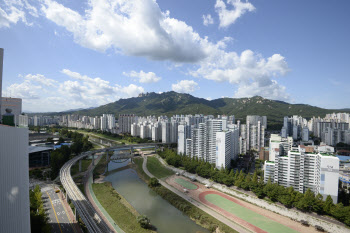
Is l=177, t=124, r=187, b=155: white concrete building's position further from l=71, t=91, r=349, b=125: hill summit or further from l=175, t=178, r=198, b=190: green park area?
l=71, t=91, r=349, b=125: hill summit

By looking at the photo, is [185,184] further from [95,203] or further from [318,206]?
[318,206]

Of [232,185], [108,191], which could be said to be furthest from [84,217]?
[232,185]

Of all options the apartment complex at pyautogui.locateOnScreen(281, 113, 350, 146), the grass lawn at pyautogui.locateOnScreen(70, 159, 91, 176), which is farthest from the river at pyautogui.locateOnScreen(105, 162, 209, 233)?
the apartment complex at pyautogui.locateOnScreen(281, 113, 350, 146)

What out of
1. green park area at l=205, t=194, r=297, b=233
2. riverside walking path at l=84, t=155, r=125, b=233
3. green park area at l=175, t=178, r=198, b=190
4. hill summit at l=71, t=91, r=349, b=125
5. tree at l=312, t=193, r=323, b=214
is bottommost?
green park area at l=205, t=194, r=297, b=233

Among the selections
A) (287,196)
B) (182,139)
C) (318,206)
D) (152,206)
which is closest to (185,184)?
(152,206)

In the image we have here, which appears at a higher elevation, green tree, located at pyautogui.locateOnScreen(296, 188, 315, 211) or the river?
green tree, located at pyautogui.locateOnScreen(296, 188, 315, 211)

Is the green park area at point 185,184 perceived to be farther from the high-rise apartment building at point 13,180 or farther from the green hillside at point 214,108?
the green hillside at point 214,108

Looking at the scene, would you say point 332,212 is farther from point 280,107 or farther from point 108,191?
point 280,107
